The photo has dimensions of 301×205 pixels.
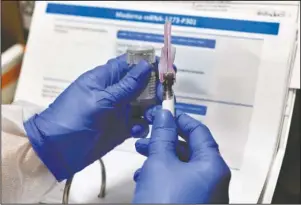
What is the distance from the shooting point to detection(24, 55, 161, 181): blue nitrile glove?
2.46 feet

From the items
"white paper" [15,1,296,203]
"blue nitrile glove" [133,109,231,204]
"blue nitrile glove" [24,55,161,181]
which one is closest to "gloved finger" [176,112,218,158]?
"blue nitrile glove" [133,109,231,204]

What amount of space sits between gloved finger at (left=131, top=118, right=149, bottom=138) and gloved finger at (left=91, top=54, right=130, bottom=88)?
0.09m

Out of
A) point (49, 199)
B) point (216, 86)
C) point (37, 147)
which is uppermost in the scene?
point (216, 86)

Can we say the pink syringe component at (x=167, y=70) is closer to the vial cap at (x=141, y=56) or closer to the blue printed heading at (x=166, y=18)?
the vial cap at (x=141, y=56)

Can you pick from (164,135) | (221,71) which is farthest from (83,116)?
(221,71)

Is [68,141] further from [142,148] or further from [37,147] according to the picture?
[142,148]

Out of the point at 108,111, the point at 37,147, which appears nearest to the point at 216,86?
the point at 108,111

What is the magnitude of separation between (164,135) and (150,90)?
184mm

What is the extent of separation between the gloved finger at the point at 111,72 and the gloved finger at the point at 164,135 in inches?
6.5

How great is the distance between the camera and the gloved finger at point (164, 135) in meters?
0.58

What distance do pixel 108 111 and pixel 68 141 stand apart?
90 mm

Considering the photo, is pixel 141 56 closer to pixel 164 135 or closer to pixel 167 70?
pixel 167 70

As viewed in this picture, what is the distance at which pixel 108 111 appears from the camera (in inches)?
30.0

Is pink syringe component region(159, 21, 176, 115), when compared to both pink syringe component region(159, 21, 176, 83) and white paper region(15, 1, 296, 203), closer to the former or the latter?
pink syringe component region(159, 21, 176, 83)
